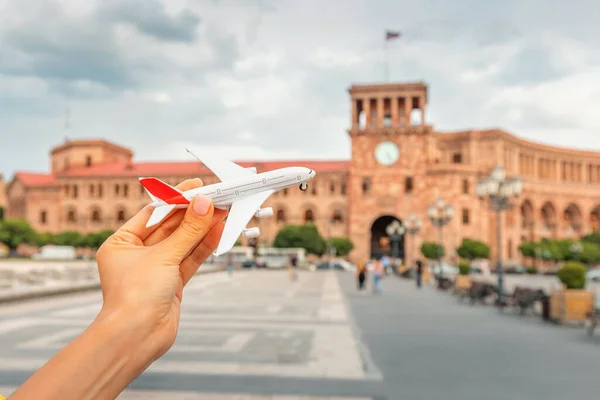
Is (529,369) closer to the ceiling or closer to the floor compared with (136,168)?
closer to the floor

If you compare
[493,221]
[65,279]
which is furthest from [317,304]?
[493,221]

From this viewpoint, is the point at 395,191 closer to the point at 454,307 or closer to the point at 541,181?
the point at 541,181

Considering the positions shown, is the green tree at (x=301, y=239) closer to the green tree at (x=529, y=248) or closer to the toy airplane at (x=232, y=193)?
the green tree at (x=529, y=248)

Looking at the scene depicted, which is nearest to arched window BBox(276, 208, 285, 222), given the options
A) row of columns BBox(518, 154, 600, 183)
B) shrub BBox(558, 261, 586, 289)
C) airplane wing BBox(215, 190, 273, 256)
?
row of columns BBox(518, 154, 600, 183)

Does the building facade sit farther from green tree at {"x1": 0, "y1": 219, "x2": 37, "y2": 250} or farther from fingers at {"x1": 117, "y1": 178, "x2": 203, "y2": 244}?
fingers at {"x1": 117, "y1": 178, "x2": 203, "y2": 244}

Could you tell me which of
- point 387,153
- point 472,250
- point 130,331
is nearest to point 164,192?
point 130,331

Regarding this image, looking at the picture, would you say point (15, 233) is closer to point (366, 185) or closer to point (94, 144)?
point (94, 144)
